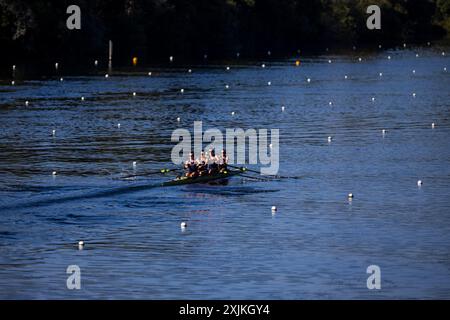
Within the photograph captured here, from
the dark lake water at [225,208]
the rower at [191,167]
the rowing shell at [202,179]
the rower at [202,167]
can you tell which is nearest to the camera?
the dark lake water at [225,208]

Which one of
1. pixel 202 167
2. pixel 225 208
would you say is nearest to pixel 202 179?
pixel 202 167

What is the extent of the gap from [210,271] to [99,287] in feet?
13.3

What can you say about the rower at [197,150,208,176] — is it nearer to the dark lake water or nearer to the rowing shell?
the rowing shell

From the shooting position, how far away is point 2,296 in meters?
36.5

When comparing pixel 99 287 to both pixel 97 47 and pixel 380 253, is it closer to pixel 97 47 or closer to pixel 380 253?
pixel 380 253

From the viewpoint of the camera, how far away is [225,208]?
49.3 meters

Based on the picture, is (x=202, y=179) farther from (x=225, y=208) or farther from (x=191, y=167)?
(x=225, y=208)

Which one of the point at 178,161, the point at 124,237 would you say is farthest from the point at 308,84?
the point at 124,237

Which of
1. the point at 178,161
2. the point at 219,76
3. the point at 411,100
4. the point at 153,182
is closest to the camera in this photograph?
the point at 153,182

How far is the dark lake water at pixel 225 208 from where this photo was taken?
38.7 m

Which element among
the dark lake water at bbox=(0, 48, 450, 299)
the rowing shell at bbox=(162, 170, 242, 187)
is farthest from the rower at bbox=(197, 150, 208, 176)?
the dark lake water at bbox=(0, 48, 450, 299)


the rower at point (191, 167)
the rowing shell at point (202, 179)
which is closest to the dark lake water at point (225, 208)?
the rowing shell at point (202, 179)

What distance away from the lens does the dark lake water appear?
38.7 m

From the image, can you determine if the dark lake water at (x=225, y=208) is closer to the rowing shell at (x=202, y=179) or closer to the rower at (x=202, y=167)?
the rowing shell at (x=202, y=179)
